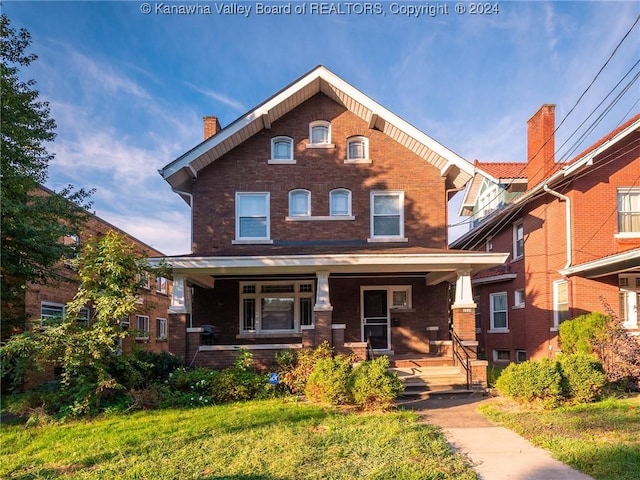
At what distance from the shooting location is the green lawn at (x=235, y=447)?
558 cm

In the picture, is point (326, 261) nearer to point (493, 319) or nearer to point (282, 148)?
point (282, 148)

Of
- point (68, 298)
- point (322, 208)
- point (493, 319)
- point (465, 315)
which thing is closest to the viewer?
point (465, 315)

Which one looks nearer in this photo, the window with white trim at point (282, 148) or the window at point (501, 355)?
the window with white trim at point (282, 148)

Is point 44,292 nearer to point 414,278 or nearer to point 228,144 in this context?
point 228,144

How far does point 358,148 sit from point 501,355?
1068cm

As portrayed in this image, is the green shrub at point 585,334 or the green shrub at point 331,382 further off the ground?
the green shrub at point 585,334

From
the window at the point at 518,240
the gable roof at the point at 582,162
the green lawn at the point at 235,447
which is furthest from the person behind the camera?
the window at the point at 518,240

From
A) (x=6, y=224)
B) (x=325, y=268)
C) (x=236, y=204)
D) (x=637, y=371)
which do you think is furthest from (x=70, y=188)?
(x=637, y=371)

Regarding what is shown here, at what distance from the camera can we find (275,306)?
14.4 meters

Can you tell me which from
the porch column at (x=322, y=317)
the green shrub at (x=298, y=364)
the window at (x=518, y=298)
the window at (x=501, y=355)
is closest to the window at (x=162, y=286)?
the porch column at (x=322, y=317)

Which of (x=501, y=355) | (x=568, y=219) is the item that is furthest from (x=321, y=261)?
(x=501, y=355)

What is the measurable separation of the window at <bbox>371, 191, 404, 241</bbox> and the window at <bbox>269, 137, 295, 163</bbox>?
288 cm

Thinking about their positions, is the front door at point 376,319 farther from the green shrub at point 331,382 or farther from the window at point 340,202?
the green shrub at point 331,382

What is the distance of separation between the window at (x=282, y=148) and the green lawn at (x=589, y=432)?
900 centimetres
